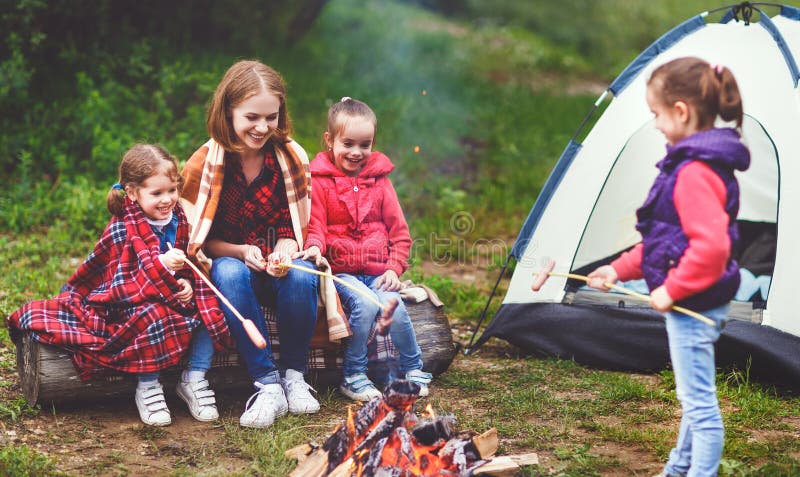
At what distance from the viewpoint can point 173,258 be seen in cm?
359

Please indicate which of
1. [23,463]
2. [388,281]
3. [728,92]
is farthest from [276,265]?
[728,92]

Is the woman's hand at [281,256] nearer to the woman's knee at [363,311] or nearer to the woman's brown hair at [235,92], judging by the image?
the woman's knee at [363,311]

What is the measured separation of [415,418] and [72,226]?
3625 millimetres

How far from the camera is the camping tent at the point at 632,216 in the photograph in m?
4.16

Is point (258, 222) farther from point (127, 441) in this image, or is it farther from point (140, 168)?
point (127, 441)

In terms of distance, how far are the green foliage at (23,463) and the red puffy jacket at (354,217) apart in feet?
4.83

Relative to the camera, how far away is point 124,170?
365 centimetres

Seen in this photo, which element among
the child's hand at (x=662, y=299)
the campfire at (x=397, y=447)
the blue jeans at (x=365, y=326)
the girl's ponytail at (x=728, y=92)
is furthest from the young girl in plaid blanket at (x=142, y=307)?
the girl's ponytail at (x=728, y=92)

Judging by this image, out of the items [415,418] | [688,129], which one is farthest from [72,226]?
[688,129]

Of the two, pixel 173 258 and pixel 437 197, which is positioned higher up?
pixel 437 197

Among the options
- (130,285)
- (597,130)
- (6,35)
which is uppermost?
(6,35)

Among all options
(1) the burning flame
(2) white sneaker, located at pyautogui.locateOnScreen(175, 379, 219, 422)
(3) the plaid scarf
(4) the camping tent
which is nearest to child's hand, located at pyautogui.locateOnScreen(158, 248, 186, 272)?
(3) the plaid scarf

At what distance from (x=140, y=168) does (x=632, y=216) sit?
3.01 metres

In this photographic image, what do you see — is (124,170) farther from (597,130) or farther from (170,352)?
(597,130)
